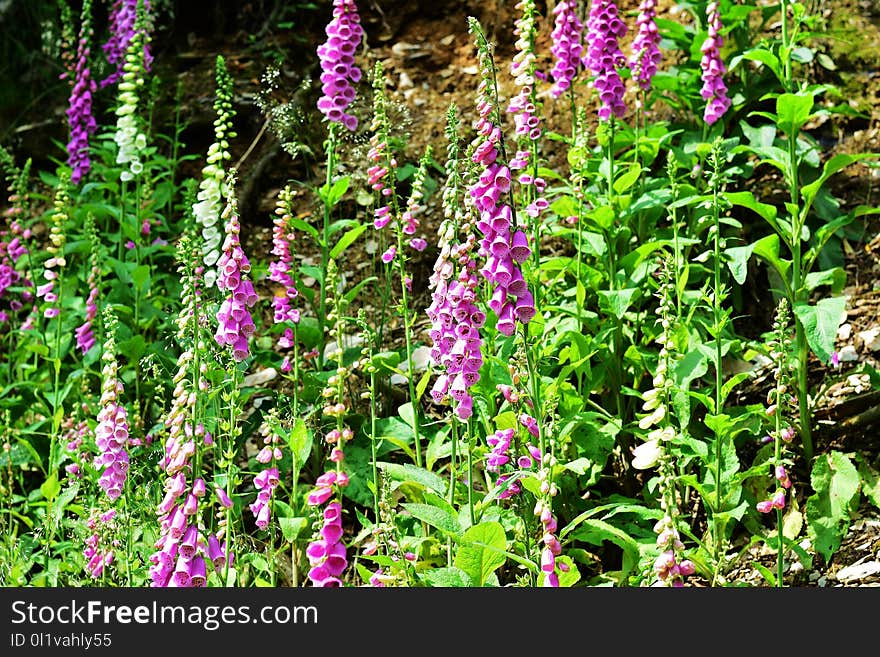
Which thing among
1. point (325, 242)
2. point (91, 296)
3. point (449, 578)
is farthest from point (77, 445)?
point (449, 578)

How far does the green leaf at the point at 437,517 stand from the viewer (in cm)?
315

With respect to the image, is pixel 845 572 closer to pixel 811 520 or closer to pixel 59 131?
pixel 811 520

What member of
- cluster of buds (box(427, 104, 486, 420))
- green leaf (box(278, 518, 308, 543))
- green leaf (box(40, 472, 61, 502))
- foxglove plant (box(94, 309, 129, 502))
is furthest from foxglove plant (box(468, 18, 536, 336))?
green leaf (box(40, 472, 61, 502))

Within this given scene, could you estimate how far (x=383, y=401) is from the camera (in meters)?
4.76

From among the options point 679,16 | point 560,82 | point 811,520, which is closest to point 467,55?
point 679,16

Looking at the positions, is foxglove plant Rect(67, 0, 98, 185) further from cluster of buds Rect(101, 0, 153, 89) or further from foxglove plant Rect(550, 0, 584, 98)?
foxglove plant Rect(550, 0, 584, 98)

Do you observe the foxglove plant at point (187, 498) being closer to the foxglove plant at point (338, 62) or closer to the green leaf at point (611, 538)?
the green leaf at point (611, 538)

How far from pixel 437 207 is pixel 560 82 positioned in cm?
158

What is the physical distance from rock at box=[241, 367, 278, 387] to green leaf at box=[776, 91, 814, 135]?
2.75m

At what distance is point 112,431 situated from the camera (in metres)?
3.35

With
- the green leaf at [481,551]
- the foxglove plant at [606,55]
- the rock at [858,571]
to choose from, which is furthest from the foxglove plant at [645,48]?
the green leaf at [481,551]

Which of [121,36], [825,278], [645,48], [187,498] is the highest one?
[121,36]

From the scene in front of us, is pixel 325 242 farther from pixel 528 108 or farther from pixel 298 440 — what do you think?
pixel 298 440

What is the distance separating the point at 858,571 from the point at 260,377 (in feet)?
10.0
